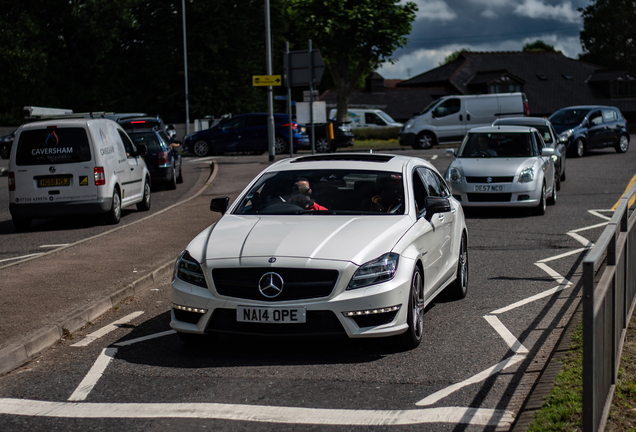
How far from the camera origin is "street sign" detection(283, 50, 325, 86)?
60.3ft

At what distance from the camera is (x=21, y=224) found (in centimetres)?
1428

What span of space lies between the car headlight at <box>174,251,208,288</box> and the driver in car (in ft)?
4.23

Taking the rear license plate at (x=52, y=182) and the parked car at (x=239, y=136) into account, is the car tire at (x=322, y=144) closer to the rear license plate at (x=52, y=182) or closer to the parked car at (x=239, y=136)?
the parked car at (x=239, y=136)

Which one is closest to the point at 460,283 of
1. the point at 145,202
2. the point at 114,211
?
the point at 114,211

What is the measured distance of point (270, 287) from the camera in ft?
18.2

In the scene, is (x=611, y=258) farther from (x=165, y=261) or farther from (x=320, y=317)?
(x=165, y=261)

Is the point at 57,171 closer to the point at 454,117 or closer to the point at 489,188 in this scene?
the point at 489,188

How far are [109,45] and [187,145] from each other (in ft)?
77.1

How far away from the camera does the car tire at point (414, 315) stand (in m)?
5.88

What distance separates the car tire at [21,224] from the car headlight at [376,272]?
10.2m

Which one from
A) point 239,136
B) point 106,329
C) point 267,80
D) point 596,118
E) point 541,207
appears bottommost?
point 106,329

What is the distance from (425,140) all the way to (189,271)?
28.3 metres

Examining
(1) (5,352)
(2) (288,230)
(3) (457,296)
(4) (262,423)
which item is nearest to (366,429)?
(4) (262,423)

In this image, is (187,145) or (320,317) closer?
(320,317)
